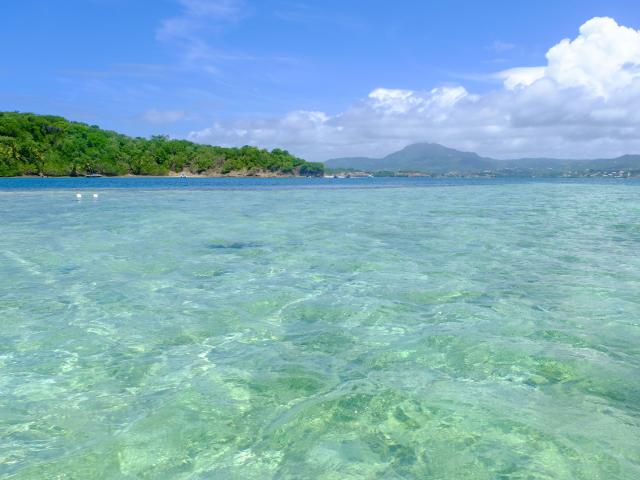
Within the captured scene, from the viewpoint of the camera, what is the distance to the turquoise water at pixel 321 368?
4715 millimetres

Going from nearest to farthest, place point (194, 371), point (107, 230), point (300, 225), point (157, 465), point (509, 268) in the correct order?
point (157, 465) → point (194, 371) → point (509, 268) → point (107, 230) → point (300, 225)

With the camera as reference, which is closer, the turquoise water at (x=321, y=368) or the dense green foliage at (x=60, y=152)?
the turquoise water at (x=321, y=368)

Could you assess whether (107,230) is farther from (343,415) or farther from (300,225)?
(343,415)

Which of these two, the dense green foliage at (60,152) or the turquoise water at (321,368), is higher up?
the dense green foliage at (60,152)

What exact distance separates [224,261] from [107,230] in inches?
419

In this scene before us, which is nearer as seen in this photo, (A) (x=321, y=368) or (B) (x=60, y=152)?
(A) (x=321, y=368)

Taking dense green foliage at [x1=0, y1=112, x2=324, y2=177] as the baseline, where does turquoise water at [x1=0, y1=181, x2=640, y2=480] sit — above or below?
below

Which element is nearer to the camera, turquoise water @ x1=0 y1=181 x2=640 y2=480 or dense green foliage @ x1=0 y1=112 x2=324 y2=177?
turquoise water @ x1=0 y1=181 x2=640 y2=480

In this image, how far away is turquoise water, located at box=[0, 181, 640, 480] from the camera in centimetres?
471

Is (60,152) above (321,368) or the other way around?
above

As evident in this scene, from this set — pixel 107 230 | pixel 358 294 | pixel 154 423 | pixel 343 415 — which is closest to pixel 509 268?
pixel 358 294

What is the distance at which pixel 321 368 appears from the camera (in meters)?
6.76

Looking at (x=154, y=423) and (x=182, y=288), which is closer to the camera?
(x=154, y=423)

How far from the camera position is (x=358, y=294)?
10688 millimetres
